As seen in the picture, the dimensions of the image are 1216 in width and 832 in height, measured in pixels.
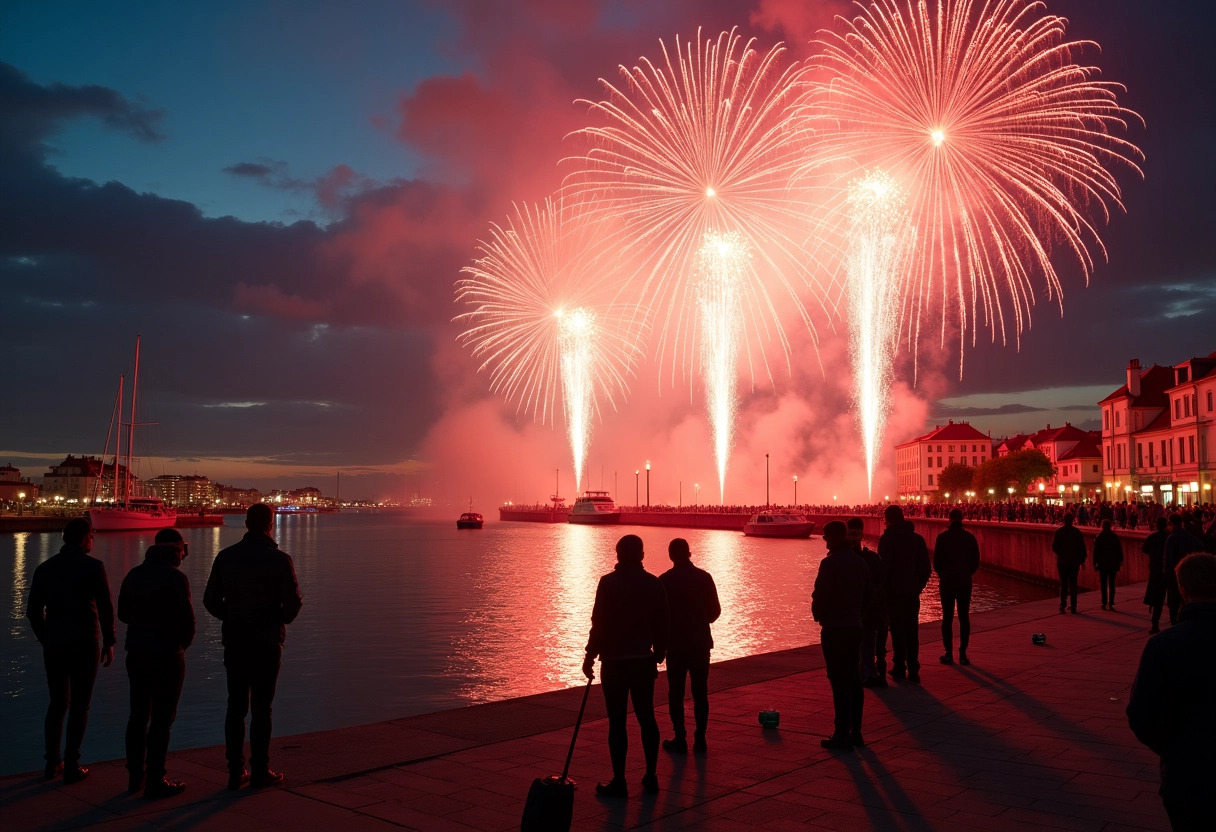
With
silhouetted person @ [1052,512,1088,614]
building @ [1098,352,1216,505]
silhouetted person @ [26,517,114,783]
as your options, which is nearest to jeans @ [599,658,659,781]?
silhouetted person @ [26,517,114,783]

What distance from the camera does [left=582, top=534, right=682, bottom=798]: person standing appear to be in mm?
7129

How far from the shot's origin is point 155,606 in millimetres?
7195

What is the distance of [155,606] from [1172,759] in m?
6.67

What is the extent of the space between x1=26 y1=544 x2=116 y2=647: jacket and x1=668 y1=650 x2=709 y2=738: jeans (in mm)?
4697

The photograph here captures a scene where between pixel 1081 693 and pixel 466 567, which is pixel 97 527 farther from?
pixel 1081 693

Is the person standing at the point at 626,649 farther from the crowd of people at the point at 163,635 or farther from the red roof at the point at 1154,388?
the red roof at the point at 1154,388

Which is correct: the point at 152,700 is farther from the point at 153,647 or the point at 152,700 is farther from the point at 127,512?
the point at 127,512

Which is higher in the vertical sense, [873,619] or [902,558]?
[902,558]

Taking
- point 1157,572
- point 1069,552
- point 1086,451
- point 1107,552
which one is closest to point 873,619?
point 1157,572

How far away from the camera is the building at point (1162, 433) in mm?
61781

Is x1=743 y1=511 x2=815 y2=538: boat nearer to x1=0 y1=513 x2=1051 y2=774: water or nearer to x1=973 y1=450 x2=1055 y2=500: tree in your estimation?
x1=973 y1=450 x2=1055 y2=500: tree

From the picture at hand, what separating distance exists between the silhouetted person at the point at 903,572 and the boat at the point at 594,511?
12990 cm

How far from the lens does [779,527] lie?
9400 cm

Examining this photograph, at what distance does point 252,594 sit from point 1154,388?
81.8 meters
